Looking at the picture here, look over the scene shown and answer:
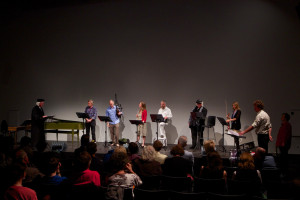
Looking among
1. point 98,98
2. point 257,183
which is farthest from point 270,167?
point 98,98

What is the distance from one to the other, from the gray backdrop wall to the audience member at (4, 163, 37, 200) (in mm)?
7387

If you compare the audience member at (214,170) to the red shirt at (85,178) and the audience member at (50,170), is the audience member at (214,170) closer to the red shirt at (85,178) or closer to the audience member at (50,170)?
the red shirt at (85,178)

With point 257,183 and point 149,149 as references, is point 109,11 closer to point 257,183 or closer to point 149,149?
point 149,149

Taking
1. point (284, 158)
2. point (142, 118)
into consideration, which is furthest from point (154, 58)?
point (284, 158)

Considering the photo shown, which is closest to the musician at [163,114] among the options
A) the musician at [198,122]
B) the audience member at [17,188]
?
the musician at [198,122]

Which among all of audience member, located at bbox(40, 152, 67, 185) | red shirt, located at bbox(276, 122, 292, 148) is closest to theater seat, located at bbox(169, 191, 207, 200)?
audience member, located at bbox(40, 152, 67, 185)

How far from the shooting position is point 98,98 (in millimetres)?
10562

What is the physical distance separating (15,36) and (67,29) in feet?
8.23

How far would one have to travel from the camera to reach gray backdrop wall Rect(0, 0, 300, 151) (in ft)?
29.1

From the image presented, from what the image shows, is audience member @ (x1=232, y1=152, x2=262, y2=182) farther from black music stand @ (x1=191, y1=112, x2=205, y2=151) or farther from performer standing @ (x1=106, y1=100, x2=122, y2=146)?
performer standing @ (x1=106, y1=100, x2=122, y2=146)

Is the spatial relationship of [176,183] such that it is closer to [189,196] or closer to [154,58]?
[189,196]

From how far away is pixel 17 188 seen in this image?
102 inches

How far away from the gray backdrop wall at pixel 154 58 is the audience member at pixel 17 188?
7.39m

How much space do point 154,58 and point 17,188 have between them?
788cm
